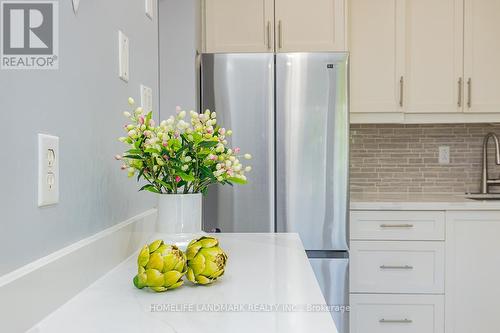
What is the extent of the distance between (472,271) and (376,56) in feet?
4.33

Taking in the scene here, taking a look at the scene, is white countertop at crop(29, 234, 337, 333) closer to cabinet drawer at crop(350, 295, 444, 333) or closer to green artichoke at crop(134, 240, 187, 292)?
green artichoke at crop(134, 240, 187, 292)

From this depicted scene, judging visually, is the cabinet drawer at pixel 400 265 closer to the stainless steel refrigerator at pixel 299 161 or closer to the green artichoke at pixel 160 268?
the stainless steel refrigerator at pixel 299 161

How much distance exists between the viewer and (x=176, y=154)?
1023mm

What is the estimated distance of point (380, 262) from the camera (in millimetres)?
2635

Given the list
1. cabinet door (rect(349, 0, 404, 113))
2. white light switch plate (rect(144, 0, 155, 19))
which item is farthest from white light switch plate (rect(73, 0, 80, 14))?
cabinet door (rect(349, 0, 404, 113))

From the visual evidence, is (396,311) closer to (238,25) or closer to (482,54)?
(482,54)

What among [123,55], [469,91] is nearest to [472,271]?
[469,91]

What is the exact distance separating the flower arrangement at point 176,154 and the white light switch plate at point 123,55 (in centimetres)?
24

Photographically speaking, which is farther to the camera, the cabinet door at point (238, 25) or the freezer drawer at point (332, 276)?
the cabinet door at point (238, 25)

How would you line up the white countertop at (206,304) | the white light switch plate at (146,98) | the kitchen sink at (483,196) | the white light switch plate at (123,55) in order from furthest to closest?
the kitchen sink at (483,196)
the white light switch plate at (146,98)
the white light switch plate at (123,55)
the white countertop at (206,304)

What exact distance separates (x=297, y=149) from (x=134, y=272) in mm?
1550

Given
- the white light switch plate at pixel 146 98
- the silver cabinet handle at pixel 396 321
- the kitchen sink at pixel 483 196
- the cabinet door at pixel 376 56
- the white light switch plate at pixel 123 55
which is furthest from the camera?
the kitchen sink at pixel 483 196

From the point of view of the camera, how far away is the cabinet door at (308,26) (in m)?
2.75

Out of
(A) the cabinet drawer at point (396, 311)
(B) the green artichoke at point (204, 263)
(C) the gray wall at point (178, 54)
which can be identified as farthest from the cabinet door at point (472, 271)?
(B) the green artichoke at point (204, 263)
